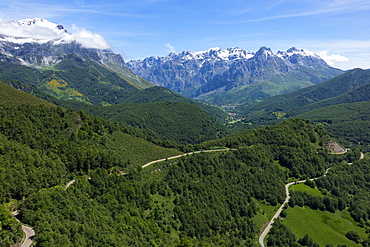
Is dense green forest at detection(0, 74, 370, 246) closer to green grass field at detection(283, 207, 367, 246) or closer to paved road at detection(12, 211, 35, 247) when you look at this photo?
paved road at detection(12, 211, 35, 247)

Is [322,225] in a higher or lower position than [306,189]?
lower

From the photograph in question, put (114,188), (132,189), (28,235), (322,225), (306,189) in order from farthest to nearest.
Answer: (306,189)
(322,225)
(132,189)
(114,188)
(28,235)

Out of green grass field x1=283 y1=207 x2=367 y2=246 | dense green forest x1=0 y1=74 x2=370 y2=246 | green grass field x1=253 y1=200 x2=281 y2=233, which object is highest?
dense green forest x1=0 y1=74 x2=370 y2=246

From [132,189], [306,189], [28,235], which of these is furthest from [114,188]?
[306,189]

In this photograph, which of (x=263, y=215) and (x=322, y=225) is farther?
(x=322, y=225)

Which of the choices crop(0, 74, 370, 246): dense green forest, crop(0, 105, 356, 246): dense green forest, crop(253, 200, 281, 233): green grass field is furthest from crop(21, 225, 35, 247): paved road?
crop(253, 200, 281, 233): green grass field

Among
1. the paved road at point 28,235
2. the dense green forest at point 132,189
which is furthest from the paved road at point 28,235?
the dense green forest at point 132,189

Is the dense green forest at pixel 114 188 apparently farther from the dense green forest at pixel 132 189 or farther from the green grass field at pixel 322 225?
the green grass field at pixel 322 225

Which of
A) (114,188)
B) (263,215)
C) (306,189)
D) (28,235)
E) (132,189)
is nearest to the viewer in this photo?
(28,235)

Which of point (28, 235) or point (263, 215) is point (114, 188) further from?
point (263, 215)
